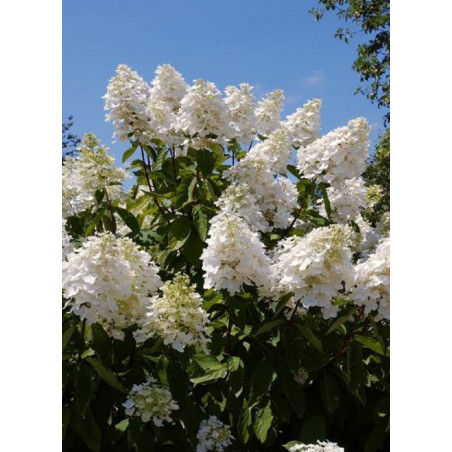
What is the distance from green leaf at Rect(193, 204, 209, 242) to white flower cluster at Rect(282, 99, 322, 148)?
1.39m

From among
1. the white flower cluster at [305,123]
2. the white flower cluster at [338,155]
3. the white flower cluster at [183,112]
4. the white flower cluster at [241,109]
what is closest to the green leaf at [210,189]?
the white flower cluster at [183,112]

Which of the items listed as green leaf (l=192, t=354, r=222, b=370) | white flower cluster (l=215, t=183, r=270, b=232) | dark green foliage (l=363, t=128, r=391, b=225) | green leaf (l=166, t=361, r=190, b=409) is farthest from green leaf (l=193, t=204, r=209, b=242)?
dark green foliage (l=363, t=128, r=391, b=225)

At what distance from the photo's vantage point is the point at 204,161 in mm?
4023

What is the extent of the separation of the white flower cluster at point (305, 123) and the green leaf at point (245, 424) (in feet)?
7.64

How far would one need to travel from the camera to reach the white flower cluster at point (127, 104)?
171 inches

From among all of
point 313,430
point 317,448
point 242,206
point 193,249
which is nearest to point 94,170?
point 193,249

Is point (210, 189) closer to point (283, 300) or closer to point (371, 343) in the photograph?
point (283, 300)

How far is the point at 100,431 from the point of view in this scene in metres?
3.25

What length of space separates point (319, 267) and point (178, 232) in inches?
46.2

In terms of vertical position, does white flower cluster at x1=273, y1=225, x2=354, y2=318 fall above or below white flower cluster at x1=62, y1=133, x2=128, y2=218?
below

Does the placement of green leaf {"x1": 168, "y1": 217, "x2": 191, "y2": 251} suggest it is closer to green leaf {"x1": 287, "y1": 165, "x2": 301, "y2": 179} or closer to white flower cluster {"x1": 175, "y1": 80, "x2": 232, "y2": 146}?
white flower cluster {"x1": 175, "y1": 80, "x2": 232, "y2": 146}

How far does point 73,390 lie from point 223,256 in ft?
3.22

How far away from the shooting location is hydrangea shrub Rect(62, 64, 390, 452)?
3057 millimetres
